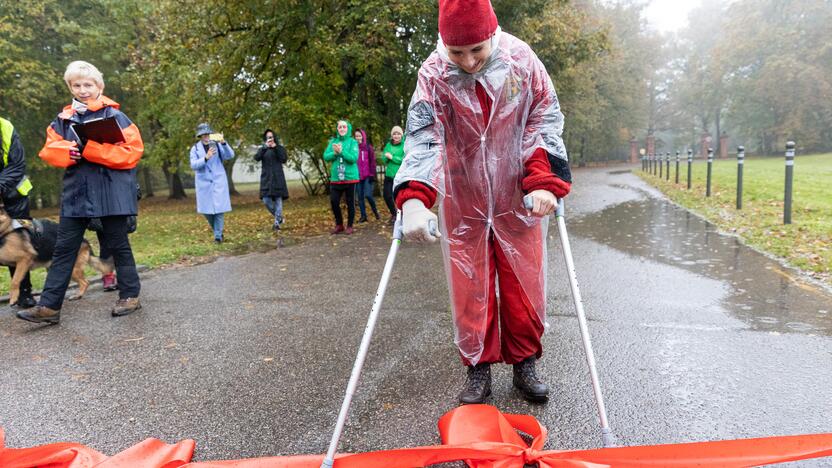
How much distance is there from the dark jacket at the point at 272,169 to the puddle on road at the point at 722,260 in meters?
5.17

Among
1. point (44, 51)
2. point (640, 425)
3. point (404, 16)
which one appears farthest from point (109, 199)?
point (44, 51)

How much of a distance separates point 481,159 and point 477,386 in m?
1.18

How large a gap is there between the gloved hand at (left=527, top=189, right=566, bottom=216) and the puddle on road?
7.81 ft

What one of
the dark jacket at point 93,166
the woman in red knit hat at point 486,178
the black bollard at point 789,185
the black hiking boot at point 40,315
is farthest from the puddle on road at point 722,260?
the black hiking boot at point 40,315

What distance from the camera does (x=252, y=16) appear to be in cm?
1244

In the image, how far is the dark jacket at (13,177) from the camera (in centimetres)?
442

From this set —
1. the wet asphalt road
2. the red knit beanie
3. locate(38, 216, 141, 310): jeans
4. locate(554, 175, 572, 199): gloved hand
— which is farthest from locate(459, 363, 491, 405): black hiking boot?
locate(38, 216, 141, 310): jeans

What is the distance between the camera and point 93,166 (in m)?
4.38

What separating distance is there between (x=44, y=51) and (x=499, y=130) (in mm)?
22216

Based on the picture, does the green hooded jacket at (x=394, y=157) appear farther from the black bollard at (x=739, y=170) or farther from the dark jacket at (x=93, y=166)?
the black bollard at (x=739, y=170)

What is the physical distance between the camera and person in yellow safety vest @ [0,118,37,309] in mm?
4410

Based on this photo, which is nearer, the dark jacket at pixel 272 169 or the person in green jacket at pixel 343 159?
the person in green jacket at pixel 343 159

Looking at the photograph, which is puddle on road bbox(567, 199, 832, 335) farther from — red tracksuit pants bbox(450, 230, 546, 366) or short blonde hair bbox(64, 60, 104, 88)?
short blonde hair bbox(64, 60, 104, 88)

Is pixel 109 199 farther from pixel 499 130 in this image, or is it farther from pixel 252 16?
pixel 252 16
